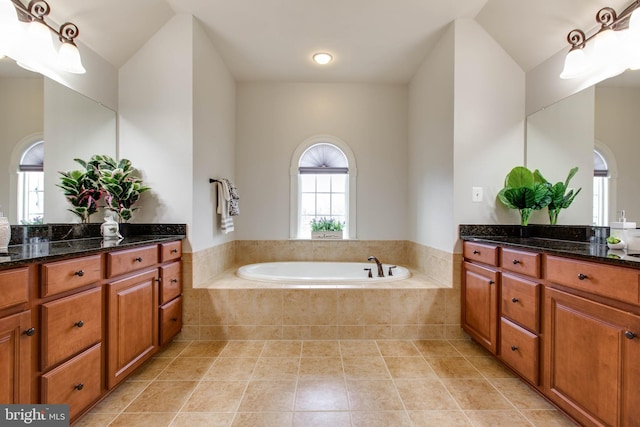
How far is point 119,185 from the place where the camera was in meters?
2.20

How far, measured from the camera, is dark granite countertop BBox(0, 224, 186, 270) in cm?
125

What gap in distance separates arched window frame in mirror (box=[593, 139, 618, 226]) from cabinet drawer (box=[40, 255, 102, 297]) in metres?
2.97

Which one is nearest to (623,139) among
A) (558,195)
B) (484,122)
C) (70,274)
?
(558,195)

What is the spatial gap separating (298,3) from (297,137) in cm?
149

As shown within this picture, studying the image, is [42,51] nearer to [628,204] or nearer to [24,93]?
[24,93]

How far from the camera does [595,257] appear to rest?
130cm

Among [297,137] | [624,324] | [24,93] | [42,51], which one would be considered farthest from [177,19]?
[624,324]

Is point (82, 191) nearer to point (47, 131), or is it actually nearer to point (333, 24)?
point (47, 131)

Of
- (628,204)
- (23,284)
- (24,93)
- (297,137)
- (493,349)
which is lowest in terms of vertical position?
(493,349)

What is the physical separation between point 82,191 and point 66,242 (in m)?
0.44

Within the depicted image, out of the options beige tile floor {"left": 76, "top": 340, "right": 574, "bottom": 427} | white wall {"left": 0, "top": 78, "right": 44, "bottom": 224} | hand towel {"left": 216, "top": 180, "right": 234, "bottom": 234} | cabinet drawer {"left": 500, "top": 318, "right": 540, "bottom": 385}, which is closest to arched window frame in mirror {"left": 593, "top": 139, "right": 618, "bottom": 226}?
cabinet drawer {"left": 500, "top": 318, "right": 540, "bottom": 385}

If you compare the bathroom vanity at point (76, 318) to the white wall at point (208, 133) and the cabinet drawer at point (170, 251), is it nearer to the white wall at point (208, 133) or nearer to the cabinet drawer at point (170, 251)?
the cabinet drawer at point (170, 251)

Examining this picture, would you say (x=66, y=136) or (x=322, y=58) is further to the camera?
(x=322, y=58)

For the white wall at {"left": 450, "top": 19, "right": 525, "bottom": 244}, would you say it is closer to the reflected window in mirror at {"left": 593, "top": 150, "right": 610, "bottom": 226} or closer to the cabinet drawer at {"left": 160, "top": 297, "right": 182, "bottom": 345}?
the reflected window in mirror at {"left": 593, "top": 150, "right": 610, "bottom": 226}
